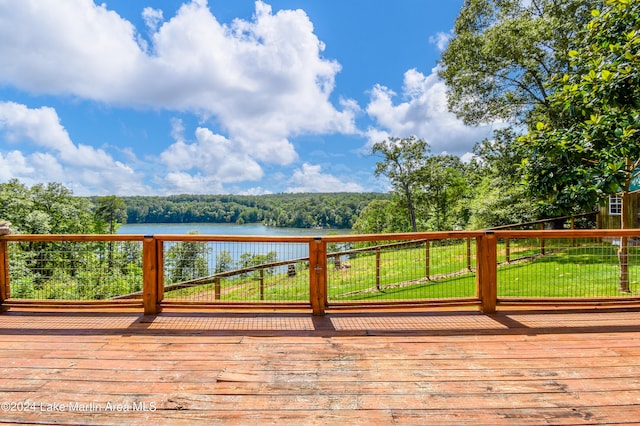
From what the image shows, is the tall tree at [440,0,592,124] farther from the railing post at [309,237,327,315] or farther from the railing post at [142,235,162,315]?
the railing post at [142,235,162,315]

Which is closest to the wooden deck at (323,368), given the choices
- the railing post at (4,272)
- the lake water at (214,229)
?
the railing post at (4,272)

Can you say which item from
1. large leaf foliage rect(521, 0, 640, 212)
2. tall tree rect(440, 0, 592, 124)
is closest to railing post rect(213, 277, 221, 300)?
large leaf foliage rect(521, 0, 640, 212)

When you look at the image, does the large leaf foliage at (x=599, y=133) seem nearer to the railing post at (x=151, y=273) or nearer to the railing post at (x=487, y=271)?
the railing post at (x=487, y=271)

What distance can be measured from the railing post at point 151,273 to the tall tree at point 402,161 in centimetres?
2002

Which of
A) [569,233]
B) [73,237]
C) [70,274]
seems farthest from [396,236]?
[70,274]

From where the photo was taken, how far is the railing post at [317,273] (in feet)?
12.1

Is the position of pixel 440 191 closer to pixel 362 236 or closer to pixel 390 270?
pixel 390 270

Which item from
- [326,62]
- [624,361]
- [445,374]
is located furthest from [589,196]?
[326,62]

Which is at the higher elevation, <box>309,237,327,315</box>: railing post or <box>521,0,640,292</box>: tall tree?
<box>521,0,640,292</box>: tall tree

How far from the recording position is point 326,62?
19.0 m

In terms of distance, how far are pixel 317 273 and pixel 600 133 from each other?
401 centimetres

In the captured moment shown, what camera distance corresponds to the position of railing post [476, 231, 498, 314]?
369cm

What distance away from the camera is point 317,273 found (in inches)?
145

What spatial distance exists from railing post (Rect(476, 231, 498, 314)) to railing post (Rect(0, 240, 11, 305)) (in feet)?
18.9
